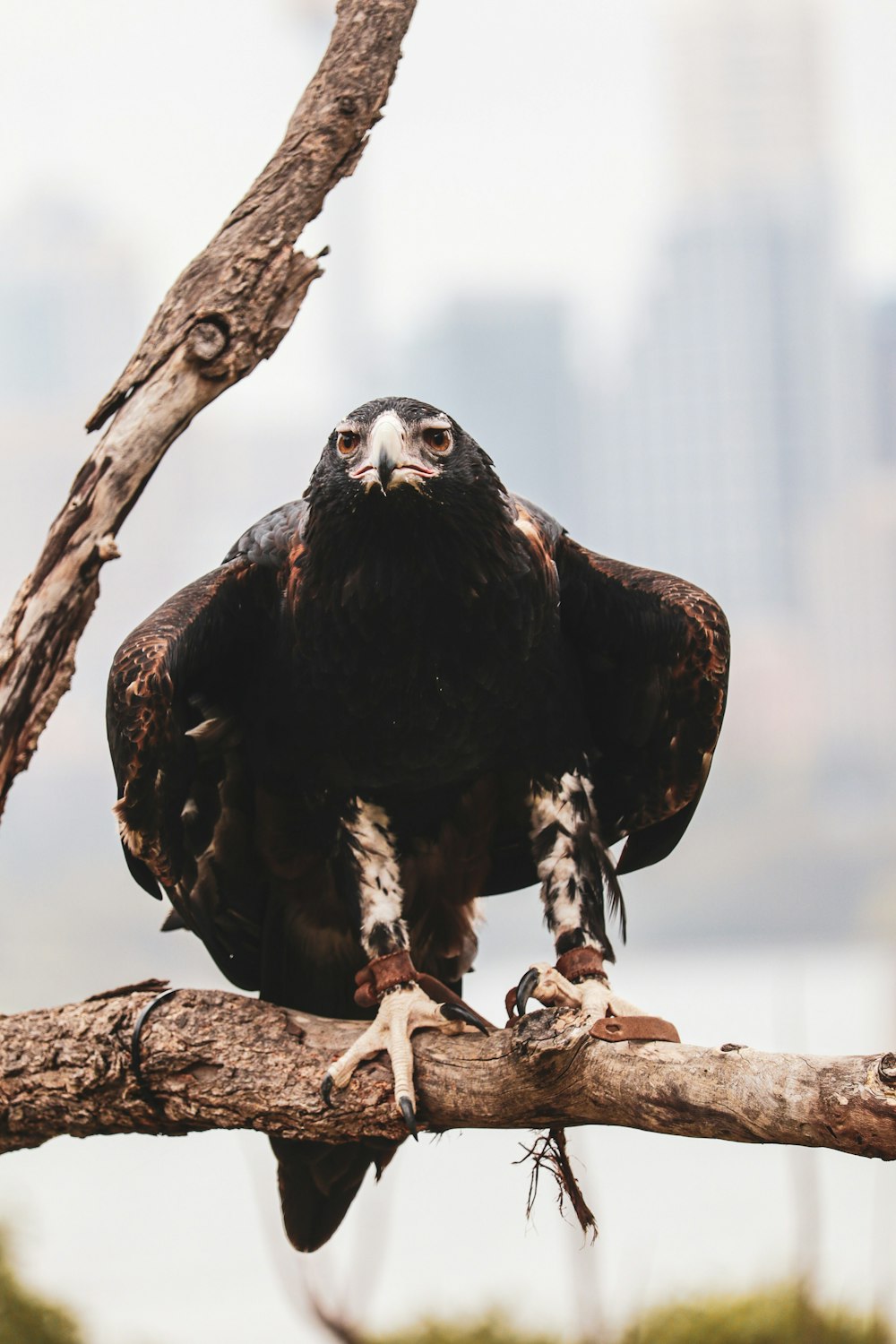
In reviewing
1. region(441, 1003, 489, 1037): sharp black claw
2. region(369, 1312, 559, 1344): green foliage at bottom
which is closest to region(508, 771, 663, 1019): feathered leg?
region(441, 1003, 489, 1037): sharp black claw

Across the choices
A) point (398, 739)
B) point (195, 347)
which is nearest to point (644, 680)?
point (398, 739)

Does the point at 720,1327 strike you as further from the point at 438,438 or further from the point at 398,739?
the point at 438,438

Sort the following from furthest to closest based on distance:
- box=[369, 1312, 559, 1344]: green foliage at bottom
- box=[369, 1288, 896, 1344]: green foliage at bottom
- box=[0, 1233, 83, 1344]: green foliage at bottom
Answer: box=[369, 1312, 559, 1344]: green foliage at bottom < box=[369, 1288, 896, 1344]: green foliage at bottom < box=[0, 1233, 83, 1344]: green foliage at bottom

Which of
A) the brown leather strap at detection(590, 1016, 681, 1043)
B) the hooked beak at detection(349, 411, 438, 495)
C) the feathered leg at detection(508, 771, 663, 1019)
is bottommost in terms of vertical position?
the brown leather strap at detection(590, 1016, 681, 1043)

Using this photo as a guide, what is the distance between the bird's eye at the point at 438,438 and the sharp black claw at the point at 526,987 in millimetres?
1326

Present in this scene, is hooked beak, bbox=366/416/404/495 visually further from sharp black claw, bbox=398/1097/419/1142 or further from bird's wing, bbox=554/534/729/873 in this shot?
sharp black claw, bbox=398/1097/419/1142

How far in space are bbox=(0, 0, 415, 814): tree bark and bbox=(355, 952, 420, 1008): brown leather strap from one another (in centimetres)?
114

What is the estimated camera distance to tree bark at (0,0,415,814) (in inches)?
133

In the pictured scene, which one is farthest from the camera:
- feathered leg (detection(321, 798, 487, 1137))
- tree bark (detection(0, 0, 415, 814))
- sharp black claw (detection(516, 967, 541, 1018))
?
tree bark (detection(0, 0, 415, 814))

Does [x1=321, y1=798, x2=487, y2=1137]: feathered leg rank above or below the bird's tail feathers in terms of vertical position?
above

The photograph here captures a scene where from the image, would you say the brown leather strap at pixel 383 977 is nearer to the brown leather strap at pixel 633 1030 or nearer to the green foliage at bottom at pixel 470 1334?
the brown leather strap at pixel 633 1030

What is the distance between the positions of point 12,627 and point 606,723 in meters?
1.71

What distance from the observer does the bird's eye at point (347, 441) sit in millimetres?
3016

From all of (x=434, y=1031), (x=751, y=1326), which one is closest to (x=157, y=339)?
(x=434, y=1031)
